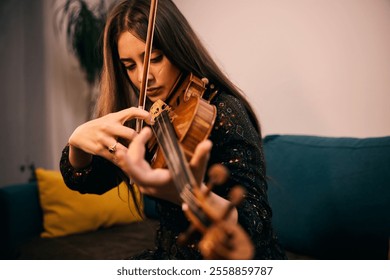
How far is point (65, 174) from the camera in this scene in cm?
88

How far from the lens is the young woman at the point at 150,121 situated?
0.64m

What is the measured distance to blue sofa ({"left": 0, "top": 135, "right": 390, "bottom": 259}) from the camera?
1.09m

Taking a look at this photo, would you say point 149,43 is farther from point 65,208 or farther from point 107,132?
point 65,208

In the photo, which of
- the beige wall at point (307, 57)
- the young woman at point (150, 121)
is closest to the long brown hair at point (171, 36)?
the young woman at point (150, 121)

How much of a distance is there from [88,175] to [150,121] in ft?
0.96

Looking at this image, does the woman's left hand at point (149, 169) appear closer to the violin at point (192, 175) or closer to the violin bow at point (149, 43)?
the violin at point (192, 175)

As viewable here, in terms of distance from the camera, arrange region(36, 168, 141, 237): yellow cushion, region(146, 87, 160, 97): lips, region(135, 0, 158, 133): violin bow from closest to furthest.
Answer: region(135, 0, 158, 133): violin bow, region(146, 87, 160, 97): lips, region(36, 168, 141, 237): yellow cushion

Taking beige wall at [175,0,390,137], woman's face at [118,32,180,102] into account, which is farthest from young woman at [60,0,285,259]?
beige wall at [175,0,390,137]

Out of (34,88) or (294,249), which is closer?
Result: (294,249)

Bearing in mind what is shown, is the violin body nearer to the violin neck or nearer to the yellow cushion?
the violin neck

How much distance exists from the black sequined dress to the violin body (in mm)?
61
